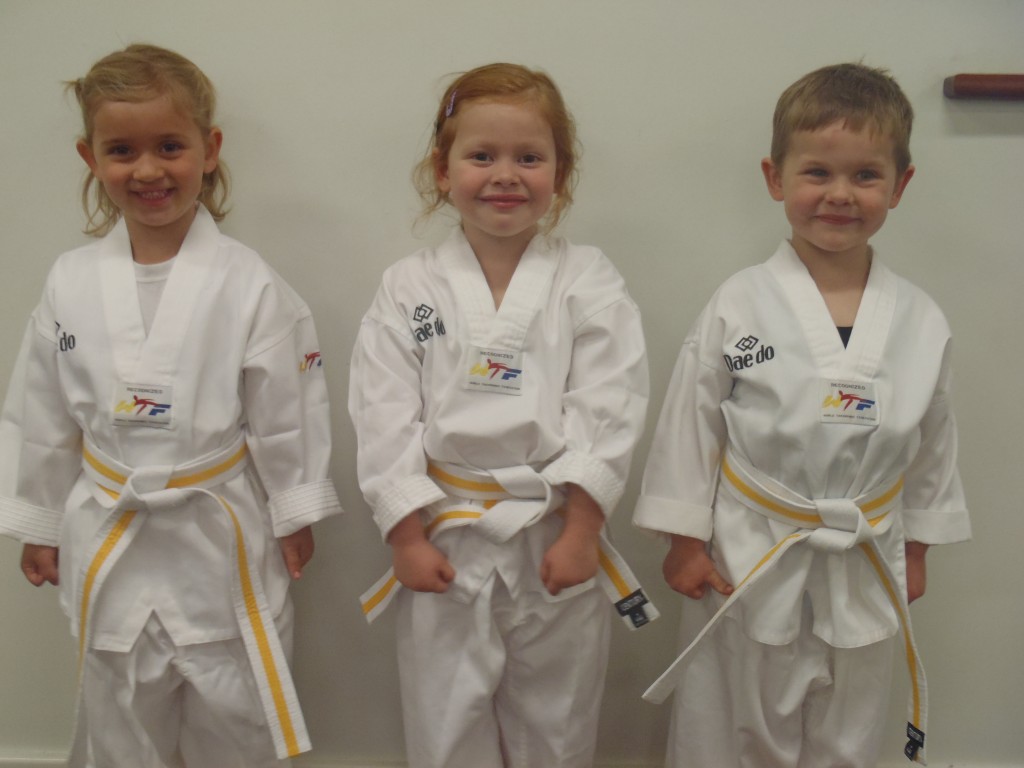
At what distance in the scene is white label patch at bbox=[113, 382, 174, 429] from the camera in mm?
1544

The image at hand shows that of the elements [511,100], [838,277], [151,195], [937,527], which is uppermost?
[511,100]

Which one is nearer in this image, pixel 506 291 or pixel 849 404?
pixel 849 404

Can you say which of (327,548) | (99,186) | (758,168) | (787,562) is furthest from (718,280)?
(99,186)

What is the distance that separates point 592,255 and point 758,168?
492 mm

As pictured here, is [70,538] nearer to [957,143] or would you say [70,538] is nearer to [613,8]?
[613,8]

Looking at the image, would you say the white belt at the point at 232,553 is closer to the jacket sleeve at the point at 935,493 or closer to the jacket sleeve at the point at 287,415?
the jacket sleeve at the point at 287,415

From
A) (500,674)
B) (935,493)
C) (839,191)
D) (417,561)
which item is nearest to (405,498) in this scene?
(417,561)

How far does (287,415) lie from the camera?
1.67 metres

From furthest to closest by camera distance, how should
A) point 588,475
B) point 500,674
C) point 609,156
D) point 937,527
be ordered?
point 609,156
point 937,527
point 500,674
point 588,475

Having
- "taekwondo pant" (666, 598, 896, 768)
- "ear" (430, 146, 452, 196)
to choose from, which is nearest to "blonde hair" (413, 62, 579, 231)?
"ear" (430, 146, 452, 196)

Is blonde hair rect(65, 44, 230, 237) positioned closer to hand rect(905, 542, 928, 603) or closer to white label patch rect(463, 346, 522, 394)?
white label patch rect(463, 346, 522, 394)

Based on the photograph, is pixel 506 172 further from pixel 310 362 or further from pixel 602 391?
pixel 310 362

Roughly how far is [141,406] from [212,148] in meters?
0.54

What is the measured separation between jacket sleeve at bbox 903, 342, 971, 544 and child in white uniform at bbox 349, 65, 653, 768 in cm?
60
